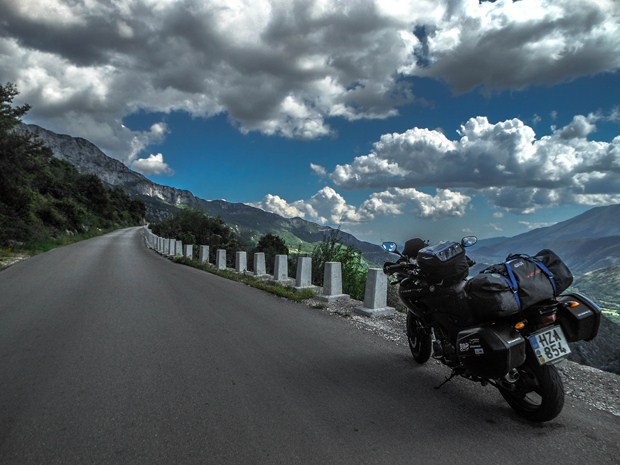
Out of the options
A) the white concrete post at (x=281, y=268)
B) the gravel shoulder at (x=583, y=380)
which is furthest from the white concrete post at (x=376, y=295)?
the white concrete post at (x=281, y=268)

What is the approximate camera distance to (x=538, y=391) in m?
3.08

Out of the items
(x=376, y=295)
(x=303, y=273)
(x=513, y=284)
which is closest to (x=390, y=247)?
(x=513, y=284)

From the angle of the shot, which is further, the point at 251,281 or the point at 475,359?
the point at 251,281

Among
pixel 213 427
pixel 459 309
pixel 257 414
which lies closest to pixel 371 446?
pixel 257 414

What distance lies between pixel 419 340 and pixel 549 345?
1708 millimetres

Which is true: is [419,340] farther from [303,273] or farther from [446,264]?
[303,273]

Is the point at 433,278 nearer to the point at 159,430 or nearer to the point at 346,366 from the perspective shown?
the point at 346,366

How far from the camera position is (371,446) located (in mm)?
2725

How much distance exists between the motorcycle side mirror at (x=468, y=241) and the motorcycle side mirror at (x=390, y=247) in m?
0.98

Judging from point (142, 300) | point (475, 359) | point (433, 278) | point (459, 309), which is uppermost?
point (433, 278)

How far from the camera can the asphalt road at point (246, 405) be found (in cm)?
265

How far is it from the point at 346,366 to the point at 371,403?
3.32 ft

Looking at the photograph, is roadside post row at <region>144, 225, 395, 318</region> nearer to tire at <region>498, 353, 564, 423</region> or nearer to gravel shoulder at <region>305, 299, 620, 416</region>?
gravel shoulder at <region>305, 299, 620, 416</region>

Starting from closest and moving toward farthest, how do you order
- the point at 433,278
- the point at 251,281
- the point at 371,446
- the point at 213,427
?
the point at 371,446 → the point at 213,427 → the point at 433,278 → the point at 251,281
